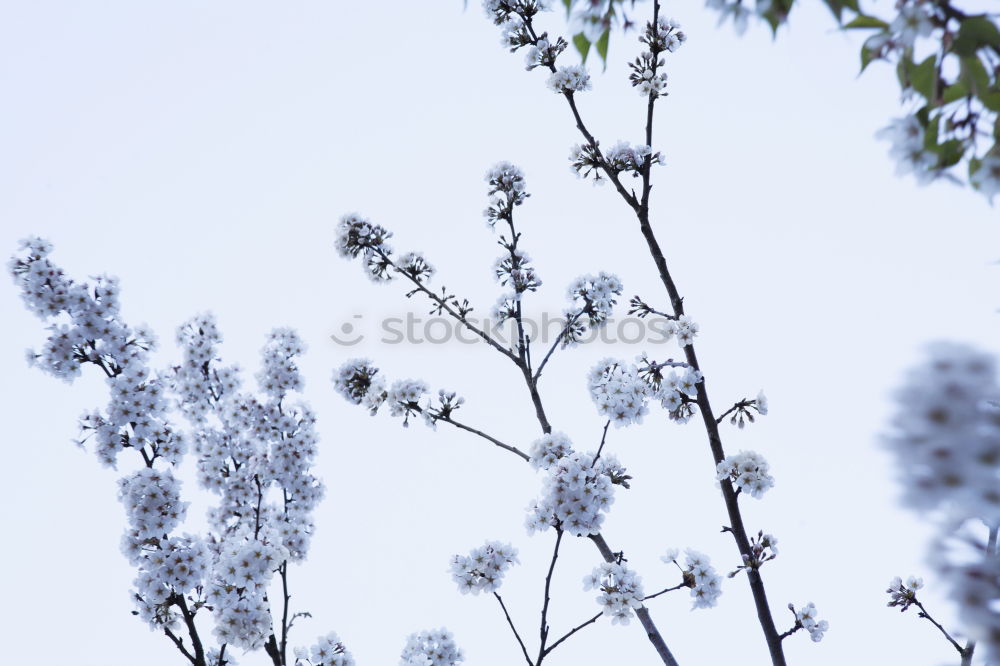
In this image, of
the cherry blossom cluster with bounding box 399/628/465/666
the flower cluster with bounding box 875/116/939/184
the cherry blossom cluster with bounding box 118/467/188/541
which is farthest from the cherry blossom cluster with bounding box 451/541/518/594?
the flower cluster with bounding box 875/116/939/184

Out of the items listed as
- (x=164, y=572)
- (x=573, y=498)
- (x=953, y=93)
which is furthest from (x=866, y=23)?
(x=164, y=572)

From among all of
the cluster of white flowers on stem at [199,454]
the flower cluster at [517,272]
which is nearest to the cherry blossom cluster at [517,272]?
the flower cluster at [517,272]

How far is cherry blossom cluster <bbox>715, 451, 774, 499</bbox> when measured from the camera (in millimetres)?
4586

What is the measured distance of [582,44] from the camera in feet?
8.80

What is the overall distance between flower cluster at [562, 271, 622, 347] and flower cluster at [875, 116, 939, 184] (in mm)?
3929

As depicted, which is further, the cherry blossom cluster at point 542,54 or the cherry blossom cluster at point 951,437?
the cherry blossom cluster at point 542,54

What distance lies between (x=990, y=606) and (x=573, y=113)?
501 centimetres

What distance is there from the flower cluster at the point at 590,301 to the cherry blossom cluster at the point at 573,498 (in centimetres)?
193

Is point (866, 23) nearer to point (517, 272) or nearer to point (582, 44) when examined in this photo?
point (582, 44)

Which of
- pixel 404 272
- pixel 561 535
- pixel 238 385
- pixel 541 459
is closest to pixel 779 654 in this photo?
pixel 561 535

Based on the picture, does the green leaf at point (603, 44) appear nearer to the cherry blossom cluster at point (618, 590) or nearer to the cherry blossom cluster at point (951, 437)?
the cherry blossom cluster at point (951, 437)

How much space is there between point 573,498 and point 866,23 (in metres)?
2.93

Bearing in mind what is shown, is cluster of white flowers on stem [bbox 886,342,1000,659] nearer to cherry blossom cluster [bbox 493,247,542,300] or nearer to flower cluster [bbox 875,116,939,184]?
flower cluster [bbox 875,116,939,184]

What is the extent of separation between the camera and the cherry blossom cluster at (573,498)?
4.27 m
